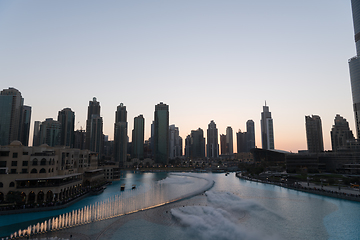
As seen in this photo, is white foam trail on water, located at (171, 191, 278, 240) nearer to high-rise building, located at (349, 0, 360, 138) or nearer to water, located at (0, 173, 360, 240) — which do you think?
water, located at (0, 173, 360, 240)

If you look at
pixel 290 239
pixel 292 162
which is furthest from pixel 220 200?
pixel 292 162

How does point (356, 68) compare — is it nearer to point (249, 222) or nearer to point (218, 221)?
point (249, 222)

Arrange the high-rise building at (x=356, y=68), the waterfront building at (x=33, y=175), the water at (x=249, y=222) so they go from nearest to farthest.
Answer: the water at (x=249, y=222), the waterfront building at (x=33, y=175), the high-rise building at (x=356, y=68)

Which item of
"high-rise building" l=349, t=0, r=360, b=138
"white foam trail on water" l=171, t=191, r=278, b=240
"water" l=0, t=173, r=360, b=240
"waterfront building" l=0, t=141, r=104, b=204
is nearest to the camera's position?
"white foam trail on water" l=171, t=191, r=278, b=240

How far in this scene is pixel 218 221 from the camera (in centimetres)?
4303

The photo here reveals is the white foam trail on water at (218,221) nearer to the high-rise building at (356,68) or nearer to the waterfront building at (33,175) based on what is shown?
the waterfront building at (33,175)

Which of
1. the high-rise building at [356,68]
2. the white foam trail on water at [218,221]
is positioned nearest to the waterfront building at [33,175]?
the white foam trail on water at [218,221]

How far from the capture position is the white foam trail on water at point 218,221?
3672 cm

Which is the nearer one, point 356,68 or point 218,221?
point 218,221

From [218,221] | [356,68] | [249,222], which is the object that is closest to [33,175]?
[218,221]

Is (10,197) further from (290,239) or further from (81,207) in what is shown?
(290,239)

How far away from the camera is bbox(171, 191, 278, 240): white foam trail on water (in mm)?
36719

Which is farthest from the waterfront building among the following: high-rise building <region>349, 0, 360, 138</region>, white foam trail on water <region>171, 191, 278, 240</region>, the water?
high-rise building <region>349, 0, 360, 138</region>

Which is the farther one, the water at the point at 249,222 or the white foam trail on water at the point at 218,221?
the water at the point at 249,222
